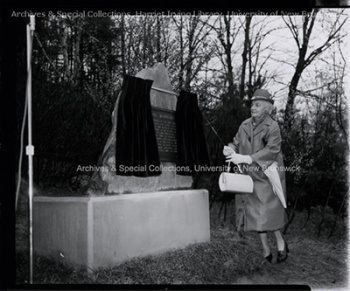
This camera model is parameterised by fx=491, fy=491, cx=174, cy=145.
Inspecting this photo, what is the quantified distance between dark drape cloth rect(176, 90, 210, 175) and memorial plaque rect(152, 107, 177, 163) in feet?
0.20

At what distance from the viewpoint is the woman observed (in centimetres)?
511

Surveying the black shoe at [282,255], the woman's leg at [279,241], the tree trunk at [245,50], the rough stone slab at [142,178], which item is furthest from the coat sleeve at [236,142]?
the black shoe at [282,255]

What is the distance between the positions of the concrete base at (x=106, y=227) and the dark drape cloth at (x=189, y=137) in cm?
40

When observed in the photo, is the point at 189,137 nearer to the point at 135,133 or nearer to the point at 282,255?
the point at 135,133

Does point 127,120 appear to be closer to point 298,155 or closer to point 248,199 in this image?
point 248,199

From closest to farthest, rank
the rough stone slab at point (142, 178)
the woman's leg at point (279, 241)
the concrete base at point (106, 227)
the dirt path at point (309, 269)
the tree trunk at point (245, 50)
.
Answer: the concrete base at point (106, 227) → the rough stone slab at point (142, 178) → the dirt path at point (309, 269) → the woman's leg at point (279, 241) → the tree trunk at point (245, 50)

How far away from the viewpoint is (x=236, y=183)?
16.4 ft

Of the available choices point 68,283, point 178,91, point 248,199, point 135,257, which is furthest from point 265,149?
point 68,283

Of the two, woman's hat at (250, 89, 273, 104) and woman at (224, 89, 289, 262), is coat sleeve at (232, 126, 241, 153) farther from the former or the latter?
woman's hat at (250, 89, 273, 104)

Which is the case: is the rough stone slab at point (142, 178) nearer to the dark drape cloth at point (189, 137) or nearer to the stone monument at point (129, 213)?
the stone monument at point (129, 213)

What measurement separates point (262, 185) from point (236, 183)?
0.31 meters

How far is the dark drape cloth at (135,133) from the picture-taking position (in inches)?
195

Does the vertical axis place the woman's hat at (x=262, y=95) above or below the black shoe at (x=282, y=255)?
above

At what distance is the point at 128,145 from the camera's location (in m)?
4.99
